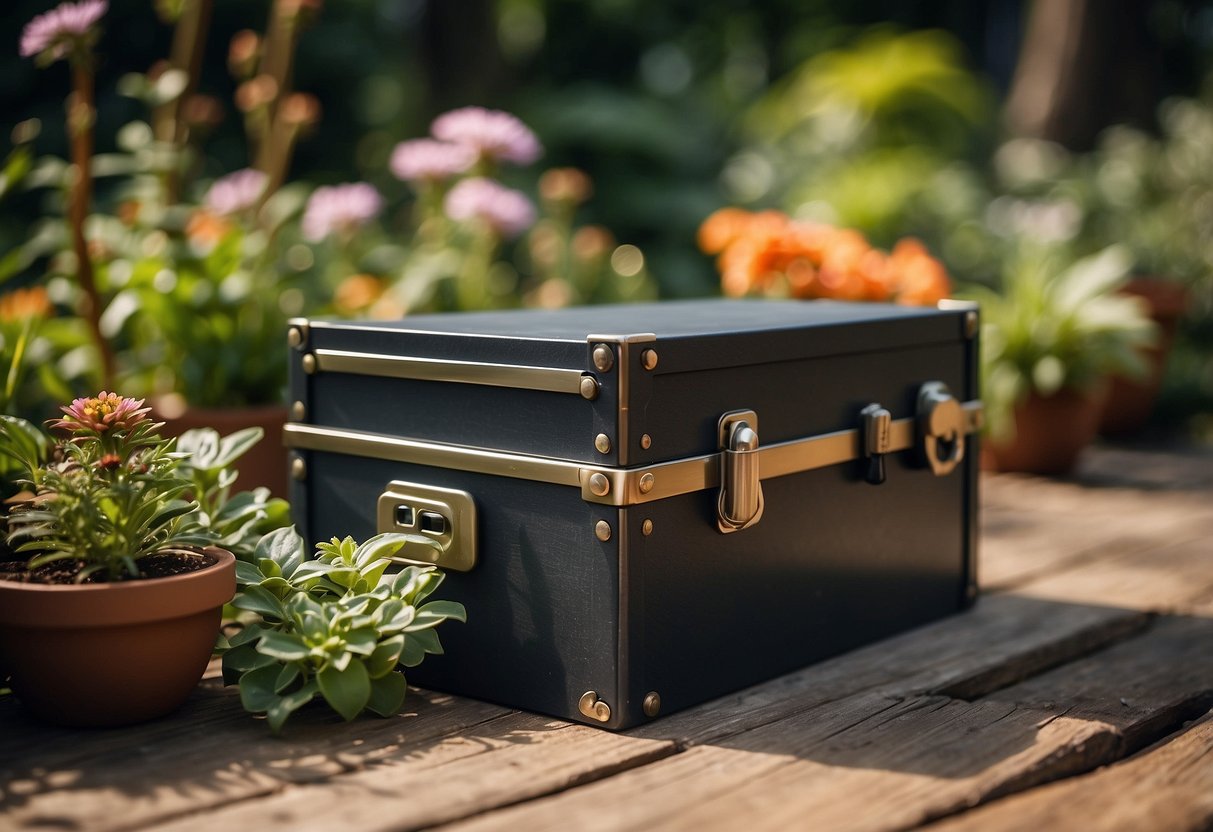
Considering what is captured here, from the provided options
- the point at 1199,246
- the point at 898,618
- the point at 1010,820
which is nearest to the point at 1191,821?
the point at 1010,820

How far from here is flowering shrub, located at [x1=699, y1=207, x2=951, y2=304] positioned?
13.4 ft

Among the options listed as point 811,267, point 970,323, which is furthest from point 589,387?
point 811,267

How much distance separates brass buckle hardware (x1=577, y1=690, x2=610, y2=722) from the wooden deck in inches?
1.1

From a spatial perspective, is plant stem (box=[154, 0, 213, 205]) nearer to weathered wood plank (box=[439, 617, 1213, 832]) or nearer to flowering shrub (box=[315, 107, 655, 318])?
flowering shrub (box=[315, 107, 655, 318])

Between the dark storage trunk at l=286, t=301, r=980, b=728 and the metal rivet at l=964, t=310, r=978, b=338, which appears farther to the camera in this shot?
the metal rivet at l=964, t=310, r=978, b=338

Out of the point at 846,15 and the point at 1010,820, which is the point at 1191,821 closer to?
the point at 1010,820

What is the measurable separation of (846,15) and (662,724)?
45.2 feet

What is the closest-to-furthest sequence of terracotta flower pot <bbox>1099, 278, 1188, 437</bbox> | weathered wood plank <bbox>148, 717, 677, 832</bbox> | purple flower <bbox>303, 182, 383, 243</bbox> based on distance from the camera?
weathered wood plank <bbox>148, 717, 677, 832</bbox>
purple flower <bbox>303, 182, 383, 243</bbox>
terracotta flower pot <bbox>1099, 278, 1188, 437</bbox>

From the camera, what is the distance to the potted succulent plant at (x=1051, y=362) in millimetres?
4172

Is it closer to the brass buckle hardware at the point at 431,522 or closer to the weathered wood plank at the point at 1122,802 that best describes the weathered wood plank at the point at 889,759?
the weathered wood plank at the point at 1122,802

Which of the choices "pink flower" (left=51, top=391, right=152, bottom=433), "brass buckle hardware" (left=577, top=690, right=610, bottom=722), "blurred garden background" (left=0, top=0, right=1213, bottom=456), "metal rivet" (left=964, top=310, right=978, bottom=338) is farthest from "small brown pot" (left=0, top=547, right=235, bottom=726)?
"metal rivet" (left=964, top=310, right=978, bottom=338)

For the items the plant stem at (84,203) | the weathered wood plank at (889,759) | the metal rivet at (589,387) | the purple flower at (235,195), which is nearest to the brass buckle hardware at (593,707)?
the weathered wood plank at (889,759)

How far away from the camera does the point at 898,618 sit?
250cm

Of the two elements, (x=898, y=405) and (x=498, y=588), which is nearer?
(x=498, y=588)
